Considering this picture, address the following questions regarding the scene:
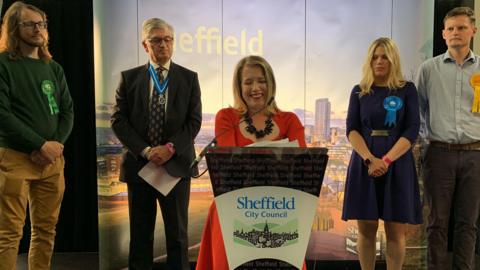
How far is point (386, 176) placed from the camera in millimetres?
2533

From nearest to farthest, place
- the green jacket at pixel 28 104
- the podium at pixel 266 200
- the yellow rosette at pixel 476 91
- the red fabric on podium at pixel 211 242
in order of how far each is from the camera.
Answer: the podium at pixel 266 200 < the red fabric on podium at pixel 211 242 < the green jacket at pixel 28 104 < the yellow rosette at pixel 476 91

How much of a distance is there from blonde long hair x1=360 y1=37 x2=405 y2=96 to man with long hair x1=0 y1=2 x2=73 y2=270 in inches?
72.7

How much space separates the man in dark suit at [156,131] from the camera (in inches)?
97.8

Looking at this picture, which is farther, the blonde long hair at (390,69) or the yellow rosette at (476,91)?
the yellow rosette at (476,91)

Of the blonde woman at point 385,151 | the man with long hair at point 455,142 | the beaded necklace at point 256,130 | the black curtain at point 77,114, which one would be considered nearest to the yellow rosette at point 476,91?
the man with long hair at point 455,142

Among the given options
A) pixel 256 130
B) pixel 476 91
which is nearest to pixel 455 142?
pixel 476 91

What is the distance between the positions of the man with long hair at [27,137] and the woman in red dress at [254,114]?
1073mm

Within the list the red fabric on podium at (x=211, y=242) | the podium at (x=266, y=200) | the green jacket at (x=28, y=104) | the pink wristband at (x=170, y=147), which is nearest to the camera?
the podium at (x=266, y=200)

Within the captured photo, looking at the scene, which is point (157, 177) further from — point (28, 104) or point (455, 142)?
point (455, 142)

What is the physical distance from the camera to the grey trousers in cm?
266

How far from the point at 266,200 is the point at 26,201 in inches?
65.9

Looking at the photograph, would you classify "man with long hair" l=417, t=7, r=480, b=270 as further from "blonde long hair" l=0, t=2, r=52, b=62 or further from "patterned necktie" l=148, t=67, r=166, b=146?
"blonde long hair" l=0, t=2, r=52, b=62

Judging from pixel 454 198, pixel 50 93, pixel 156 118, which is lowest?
pixel 454 198

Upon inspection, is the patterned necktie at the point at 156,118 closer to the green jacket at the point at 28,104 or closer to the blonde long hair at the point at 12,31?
the green jacket at the point at 28,104
